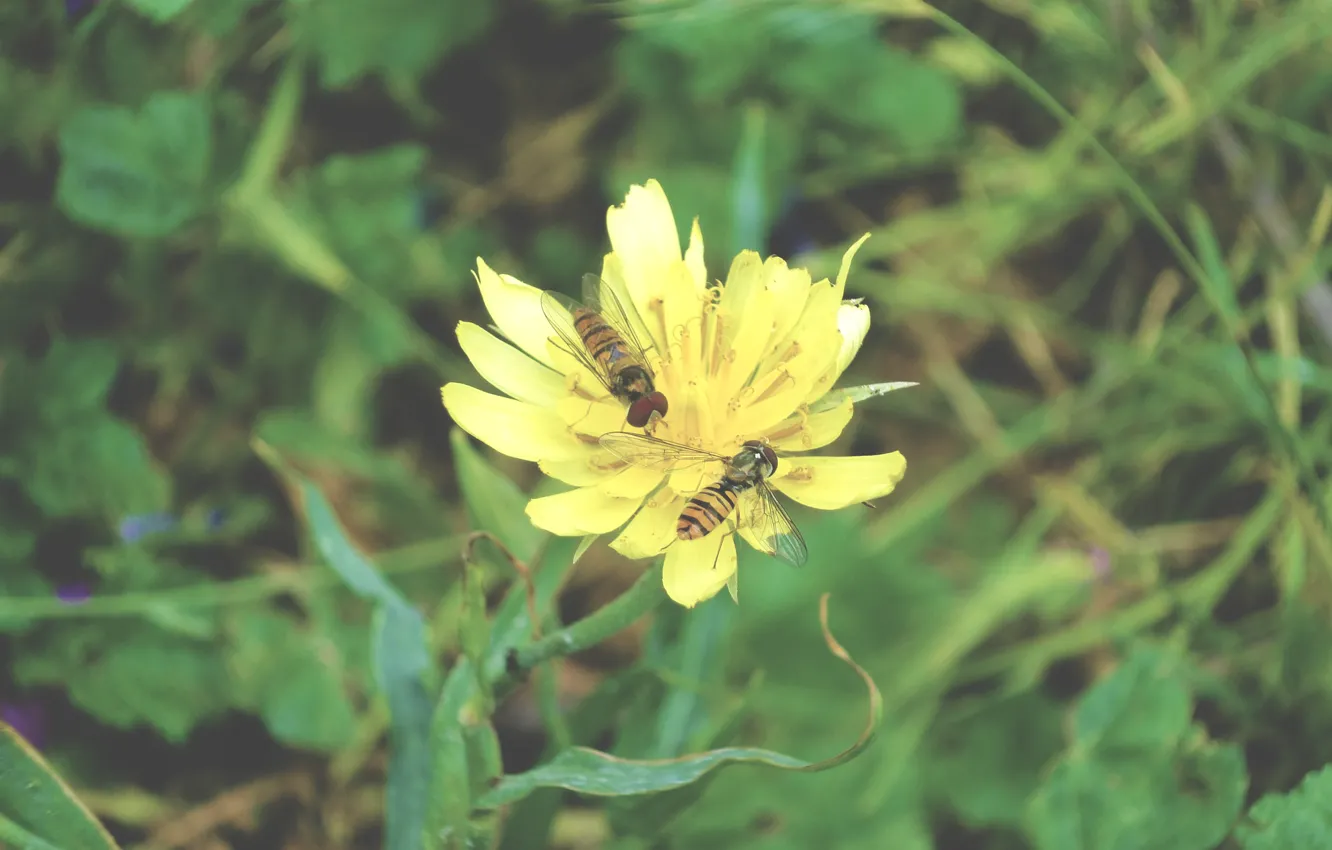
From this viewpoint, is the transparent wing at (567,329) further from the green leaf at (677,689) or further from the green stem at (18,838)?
the green stem at (18,838)

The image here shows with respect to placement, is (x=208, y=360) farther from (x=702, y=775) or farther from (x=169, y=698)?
(x=702, y=775)

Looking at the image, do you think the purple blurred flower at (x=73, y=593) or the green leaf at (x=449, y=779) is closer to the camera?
the green leaf at (x=449, y=779)

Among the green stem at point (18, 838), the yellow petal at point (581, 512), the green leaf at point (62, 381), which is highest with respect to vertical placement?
the yellow petal at point (581, 512)

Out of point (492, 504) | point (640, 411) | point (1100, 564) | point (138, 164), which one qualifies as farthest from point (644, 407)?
point (1100, 564)

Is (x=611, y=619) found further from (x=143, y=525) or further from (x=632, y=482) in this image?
(x=143, y=525)

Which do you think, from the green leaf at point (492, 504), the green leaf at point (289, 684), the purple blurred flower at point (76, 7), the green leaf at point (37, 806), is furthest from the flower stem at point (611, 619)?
the purple blurred flower at point (76, 7)

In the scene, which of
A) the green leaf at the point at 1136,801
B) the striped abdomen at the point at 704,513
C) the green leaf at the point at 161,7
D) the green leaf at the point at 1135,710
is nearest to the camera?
the striped abdomen at the point at 704,513

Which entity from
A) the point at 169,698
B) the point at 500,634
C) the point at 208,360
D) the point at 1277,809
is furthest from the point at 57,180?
the point at 1277,809
